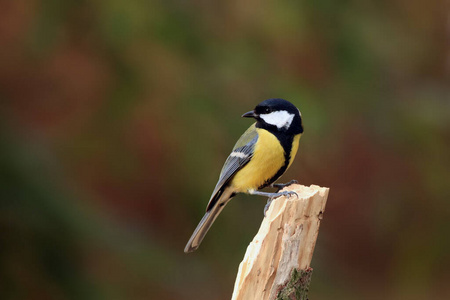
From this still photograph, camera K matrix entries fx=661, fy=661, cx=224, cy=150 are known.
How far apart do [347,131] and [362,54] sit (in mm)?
557

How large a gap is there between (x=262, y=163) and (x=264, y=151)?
4 cm

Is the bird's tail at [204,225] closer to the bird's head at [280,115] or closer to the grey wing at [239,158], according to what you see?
the grey wing at [239,158]

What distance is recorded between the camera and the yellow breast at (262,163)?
2.27 metres

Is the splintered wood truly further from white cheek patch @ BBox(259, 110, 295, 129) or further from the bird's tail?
the bird's tail

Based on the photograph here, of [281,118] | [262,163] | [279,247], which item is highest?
[281,118]

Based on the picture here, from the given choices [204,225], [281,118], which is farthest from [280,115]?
[204,225]

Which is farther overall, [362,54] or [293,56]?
[293,56]

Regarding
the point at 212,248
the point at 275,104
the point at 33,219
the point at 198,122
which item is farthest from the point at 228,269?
the point at 275,104

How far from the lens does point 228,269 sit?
3658 mm

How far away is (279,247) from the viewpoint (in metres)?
1.87

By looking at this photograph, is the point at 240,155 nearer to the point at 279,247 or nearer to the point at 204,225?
the point at 204,225

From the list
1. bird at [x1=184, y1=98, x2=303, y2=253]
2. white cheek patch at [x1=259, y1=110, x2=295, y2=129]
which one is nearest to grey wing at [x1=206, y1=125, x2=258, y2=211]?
Result: bird at [x1=184, y1=98, x2=303, y2=253]

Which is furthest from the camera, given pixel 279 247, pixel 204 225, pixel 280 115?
pixel 204 225

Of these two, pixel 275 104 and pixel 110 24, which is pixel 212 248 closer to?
pixel 110 24
